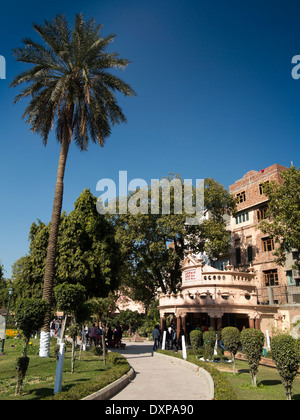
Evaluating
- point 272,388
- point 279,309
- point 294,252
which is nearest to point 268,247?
point 294,252

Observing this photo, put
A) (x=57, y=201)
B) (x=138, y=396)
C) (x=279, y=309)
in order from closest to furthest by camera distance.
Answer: (x=138, y=396) → (x=57, y=201) → (x=279, y=309)

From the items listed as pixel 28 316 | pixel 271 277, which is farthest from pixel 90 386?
pixel 271 277

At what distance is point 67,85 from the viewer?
1916 cm

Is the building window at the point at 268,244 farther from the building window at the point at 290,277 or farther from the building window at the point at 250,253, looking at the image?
the building window at the point at 290,277

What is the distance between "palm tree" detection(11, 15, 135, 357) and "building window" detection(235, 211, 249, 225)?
20644mm

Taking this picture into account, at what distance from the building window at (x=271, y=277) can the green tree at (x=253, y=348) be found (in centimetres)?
2092

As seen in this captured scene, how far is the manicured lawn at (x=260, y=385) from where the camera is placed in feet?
31.8

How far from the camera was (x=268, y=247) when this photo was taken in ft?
107

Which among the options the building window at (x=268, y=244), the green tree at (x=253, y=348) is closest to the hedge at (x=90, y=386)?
the green tree at (x=253, y=348)

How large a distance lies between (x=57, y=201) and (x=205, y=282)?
12482 mm

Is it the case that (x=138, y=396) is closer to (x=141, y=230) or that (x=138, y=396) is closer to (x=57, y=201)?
(x=57, y=201)

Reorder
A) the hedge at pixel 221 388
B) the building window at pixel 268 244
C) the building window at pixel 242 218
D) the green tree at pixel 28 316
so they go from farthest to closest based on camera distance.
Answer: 1. the building window at pixel 242 218
2. the building window at pixel 268 244
3. the green tree at pixel 28 316
4. the hedge at pixel 221 388

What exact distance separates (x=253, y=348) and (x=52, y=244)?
1188cm
